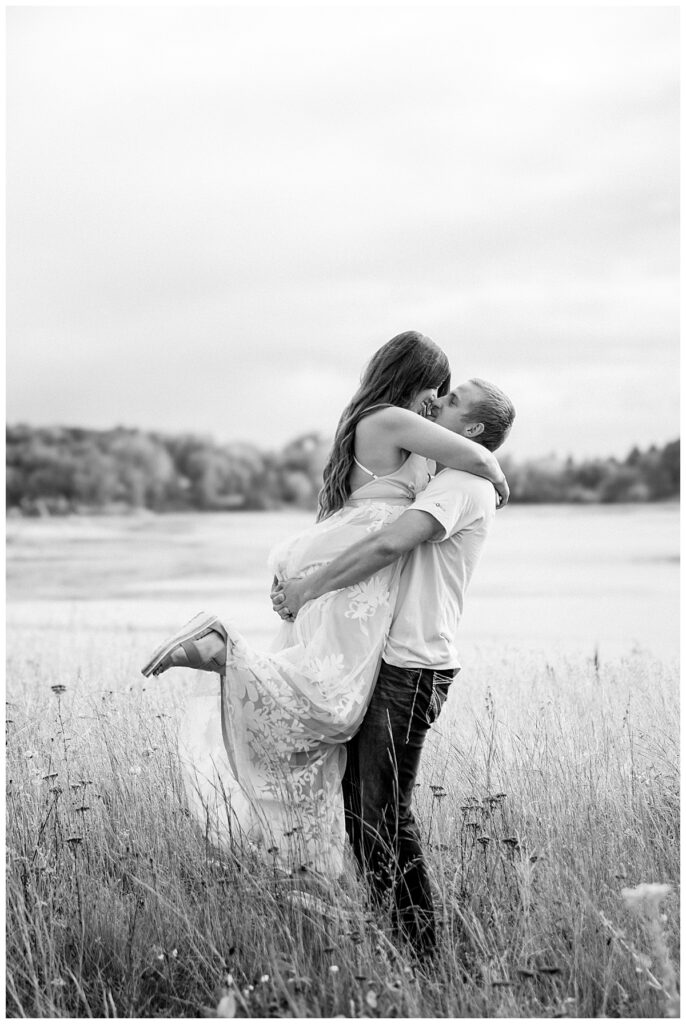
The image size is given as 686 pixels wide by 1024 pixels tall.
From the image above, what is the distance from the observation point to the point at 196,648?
3400 mm

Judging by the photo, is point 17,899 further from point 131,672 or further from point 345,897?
point 131,672

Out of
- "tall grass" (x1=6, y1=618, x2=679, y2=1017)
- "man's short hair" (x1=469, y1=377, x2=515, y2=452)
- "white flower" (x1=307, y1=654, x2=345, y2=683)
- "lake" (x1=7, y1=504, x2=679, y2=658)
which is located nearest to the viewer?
"tall grass" (x1=6, y1=618, x2=679, y2=1017)

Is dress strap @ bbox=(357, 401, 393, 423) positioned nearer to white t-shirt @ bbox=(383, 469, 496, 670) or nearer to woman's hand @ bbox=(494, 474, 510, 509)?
white t-shirt @ bbox=(383, 469, 496, 670)

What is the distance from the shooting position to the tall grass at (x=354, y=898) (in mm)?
3225

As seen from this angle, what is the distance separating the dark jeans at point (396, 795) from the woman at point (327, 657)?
87 millimetres

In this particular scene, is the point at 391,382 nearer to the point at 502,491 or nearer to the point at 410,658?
the point at 502,491

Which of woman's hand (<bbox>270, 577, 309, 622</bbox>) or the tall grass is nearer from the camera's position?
the tall grass

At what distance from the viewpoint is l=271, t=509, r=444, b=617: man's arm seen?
3.41m

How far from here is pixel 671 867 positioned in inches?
159

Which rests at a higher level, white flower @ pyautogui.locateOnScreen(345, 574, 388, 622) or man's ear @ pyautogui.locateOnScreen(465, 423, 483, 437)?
man's ear @ pyautogui.locateOnScreen(465, 423, 483, 437)

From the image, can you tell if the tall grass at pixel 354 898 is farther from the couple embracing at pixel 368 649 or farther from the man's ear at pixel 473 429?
the man's ear at pixel 473 429

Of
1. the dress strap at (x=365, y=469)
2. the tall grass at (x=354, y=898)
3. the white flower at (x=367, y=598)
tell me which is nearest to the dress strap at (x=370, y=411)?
the dress strap at (x=365, y=469)

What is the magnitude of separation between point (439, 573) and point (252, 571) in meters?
25.2

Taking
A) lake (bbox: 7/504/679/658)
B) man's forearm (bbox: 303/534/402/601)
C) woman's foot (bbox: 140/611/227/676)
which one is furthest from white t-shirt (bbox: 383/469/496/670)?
lake (bbox: 7/504/679/658)
